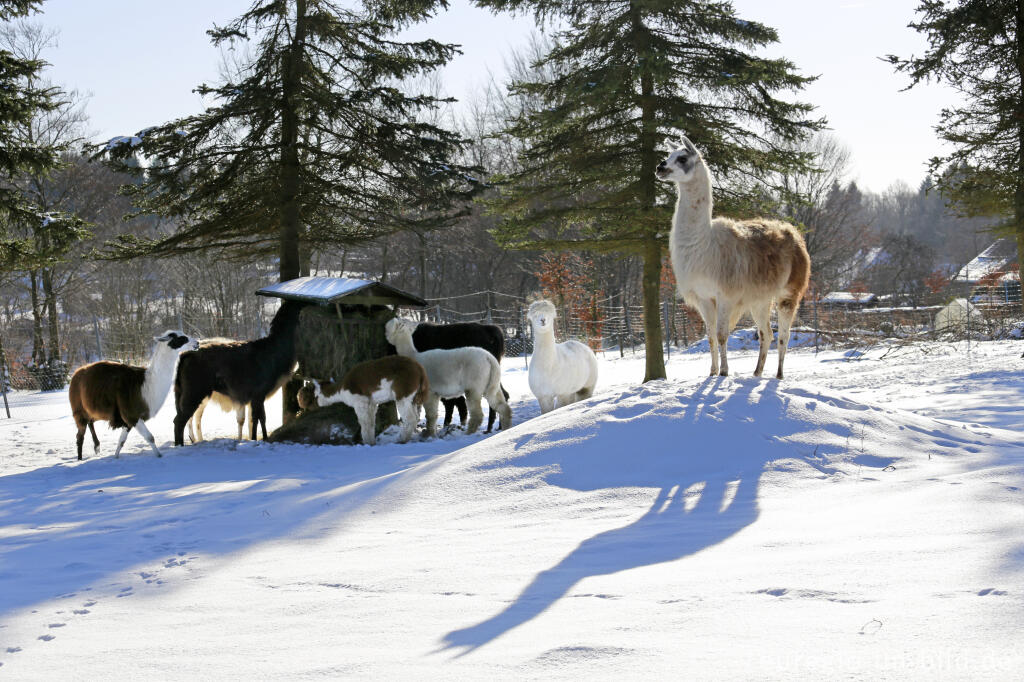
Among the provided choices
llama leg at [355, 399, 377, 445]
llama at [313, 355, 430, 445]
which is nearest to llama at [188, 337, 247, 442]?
→ llama at [313, 355, 430, 445]

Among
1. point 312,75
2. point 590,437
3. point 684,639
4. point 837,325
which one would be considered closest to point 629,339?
point 837,325

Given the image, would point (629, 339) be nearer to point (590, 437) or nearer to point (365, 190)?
point (365, 190)

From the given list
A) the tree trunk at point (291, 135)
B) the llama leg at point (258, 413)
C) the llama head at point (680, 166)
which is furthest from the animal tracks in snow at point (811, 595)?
the tree trunk at point (291, 135)

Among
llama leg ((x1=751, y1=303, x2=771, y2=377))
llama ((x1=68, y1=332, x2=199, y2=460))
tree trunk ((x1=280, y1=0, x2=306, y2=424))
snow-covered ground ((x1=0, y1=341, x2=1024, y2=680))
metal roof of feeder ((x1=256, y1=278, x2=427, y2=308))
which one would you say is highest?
tree trunk ((x1=280, y1=0, x2=306, y2=424))

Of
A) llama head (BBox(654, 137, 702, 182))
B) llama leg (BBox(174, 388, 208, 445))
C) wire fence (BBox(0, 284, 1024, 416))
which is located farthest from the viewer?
wire fence (BBox(0, 284, 1024, 416))

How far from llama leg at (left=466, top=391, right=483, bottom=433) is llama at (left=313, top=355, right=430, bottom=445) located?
2.26 feet

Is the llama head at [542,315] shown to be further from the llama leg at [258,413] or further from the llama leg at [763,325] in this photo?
the llama leg at [258,413]

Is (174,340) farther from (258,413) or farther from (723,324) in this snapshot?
(723,324)

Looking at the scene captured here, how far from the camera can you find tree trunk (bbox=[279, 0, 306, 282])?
12.4 metres

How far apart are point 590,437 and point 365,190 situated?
813 cm

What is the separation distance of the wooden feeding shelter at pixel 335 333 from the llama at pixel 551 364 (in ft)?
7.80

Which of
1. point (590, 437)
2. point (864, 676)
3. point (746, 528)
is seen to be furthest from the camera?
point (590, 437)

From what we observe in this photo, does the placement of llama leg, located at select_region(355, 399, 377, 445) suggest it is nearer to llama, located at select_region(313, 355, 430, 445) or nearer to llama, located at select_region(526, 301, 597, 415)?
llama, located at select_region(313, 355, 430, 445)

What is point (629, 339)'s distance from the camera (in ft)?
90.0
